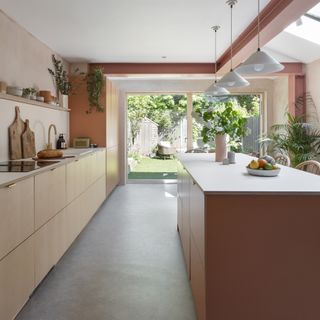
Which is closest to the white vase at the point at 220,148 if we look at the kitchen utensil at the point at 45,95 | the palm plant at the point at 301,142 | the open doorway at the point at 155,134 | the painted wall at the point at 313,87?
the kitchen utensil at the point at 45,95

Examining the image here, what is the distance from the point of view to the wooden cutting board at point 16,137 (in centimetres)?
348

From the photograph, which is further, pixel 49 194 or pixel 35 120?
pixel 35 120

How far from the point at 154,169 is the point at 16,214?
604 centimetres

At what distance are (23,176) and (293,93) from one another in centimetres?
518

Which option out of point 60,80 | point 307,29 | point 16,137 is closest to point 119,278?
point 16,137

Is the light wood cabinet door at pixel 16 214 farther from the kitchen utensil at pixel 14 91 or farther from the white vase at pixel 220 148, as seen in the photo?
the white vase at pixel 220 148

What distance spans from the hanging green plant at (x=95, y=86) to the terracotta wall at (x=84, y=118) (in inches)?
4.3

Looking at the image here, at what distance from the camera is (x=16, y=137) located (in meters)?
3.58

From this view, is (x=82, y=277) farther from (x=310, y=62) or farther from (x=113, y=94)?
(x=310, y=62)

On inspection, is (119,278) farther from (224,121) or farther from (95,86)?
(95,86)

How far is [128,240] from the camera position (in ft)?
12.0

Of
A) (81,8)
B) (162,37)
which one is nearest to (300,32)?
(162,37)

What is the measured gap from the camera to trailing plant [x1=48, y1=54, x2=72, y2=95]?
16.3 feet

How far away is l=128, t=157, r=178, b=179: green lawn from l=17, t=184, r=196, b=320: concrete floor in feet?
11.3
